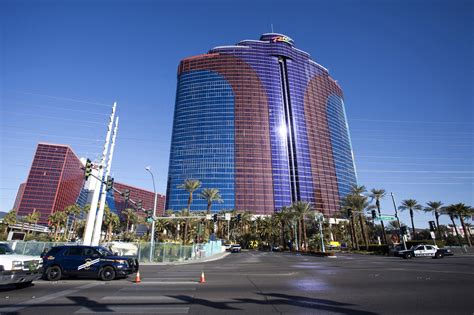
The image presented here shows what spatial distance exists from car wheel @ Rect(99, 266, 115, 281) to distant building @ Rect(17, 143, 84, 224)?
600 feet

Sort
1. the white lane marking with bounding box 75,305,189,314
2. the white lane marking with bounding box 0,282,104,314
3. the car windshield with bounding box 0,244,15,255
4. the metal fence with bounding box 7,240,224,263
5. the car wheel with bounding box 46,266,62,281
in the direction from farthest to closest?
the metal fence with bounding box 7,240,224,263 → the car wheel with bounding box 46,266,62,281 → the car windshield with bounding box 0,244,15,255 → the white lane marking with bounding box 0,282,104,314 → the white lane marking with bounding box 75,305,189,314

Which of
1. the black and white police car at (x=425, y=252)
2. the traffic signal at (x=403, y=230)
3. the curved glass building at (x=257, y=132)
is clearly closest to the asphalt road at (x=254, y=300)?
the black and white police car at (x=425, y=252)

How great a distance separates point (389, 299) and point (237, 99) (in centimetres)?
14192

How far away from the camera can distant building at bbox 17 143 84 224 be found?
17012 cm

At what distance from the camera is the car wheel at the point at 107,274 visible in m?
14.2

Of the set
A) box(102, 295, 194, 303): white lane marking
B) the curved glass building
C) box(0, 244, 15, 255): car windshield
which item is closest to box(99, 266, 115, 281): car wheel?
box(0, 244, 15, 255): car windshield

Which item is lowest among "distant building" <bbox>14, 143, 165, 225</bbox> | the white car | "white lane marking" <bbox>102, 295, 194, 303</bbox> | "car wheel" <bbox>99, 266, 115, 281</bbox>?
"white lane marking" <bbox>102, 295, 194, 303</bbox>

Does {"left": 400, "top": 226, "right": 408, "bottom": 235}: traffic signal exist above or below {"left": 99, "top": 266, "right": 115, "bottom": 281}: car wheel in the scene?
above

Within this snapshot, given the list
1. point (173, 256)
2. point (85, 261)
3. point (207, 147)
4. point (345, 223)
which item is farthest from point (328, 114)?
point (85, 261)

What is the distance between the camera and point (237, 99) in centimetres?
14550

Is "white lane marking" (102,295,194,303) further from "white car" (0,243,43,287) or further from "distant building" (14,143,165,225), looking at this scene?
"distant building" (14,143,165,225)

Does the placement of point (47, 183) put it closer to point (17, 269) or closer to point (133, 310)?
point (17, 269)

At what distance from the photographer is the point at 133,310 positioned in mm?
7238

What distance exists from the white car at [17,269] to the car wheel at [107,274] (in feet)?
10.0
